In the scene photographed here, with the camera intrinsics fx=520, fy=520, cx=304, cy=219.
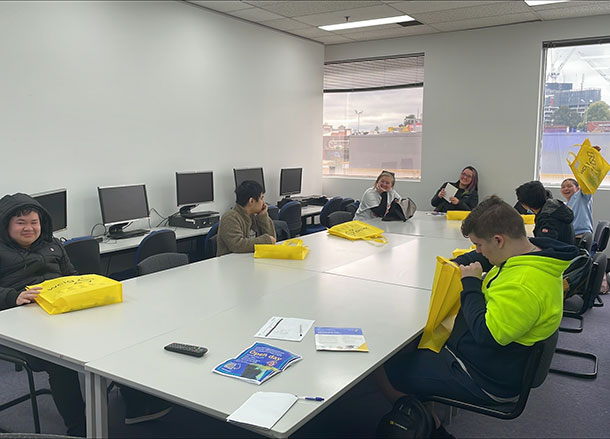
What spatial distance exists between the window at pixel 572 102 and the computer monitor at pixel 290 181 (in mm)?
3268

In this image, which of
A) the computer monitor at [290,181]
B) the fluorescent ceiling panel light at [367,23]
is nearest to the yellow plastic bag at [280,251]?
the computer monitor at [290,181]

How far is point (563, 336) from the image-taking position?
4.22m

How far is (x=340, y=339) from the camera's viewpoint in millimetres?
2059

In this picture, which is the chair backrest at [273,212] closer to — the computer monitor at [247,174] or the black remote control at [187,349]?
the computer monitor at [247,174]

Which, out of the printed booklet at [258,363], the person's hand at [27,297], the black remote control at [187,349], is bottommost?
the printed booklet at [258,363]

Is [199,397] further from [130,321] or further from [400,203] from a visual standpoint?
[400,203]

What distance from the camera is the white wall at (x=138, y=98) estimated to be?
14.1 feet

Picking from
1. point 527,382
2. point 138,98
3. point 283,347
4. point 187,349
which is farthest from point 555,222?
point 138,98

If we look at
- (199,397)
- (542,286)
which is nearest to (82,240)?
(199,397)

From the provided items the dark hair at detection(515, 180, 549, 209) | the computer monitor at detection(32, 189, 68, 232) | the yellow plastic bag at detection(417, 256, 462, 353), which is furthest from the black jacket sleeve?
the yellow plastic bag at detection(417, 256, 462, 353)

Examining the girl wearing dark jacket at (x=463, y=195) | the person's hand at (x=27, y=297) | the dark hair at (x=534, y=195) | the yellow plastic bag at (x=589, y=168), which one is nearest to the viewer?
the person's hand at (x=27, y=297)

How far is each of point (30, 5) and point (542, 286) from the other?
4392mm

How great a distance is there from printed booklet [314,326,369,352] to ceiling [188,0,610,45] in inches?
176

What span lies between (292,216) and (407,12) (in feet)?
9.04
